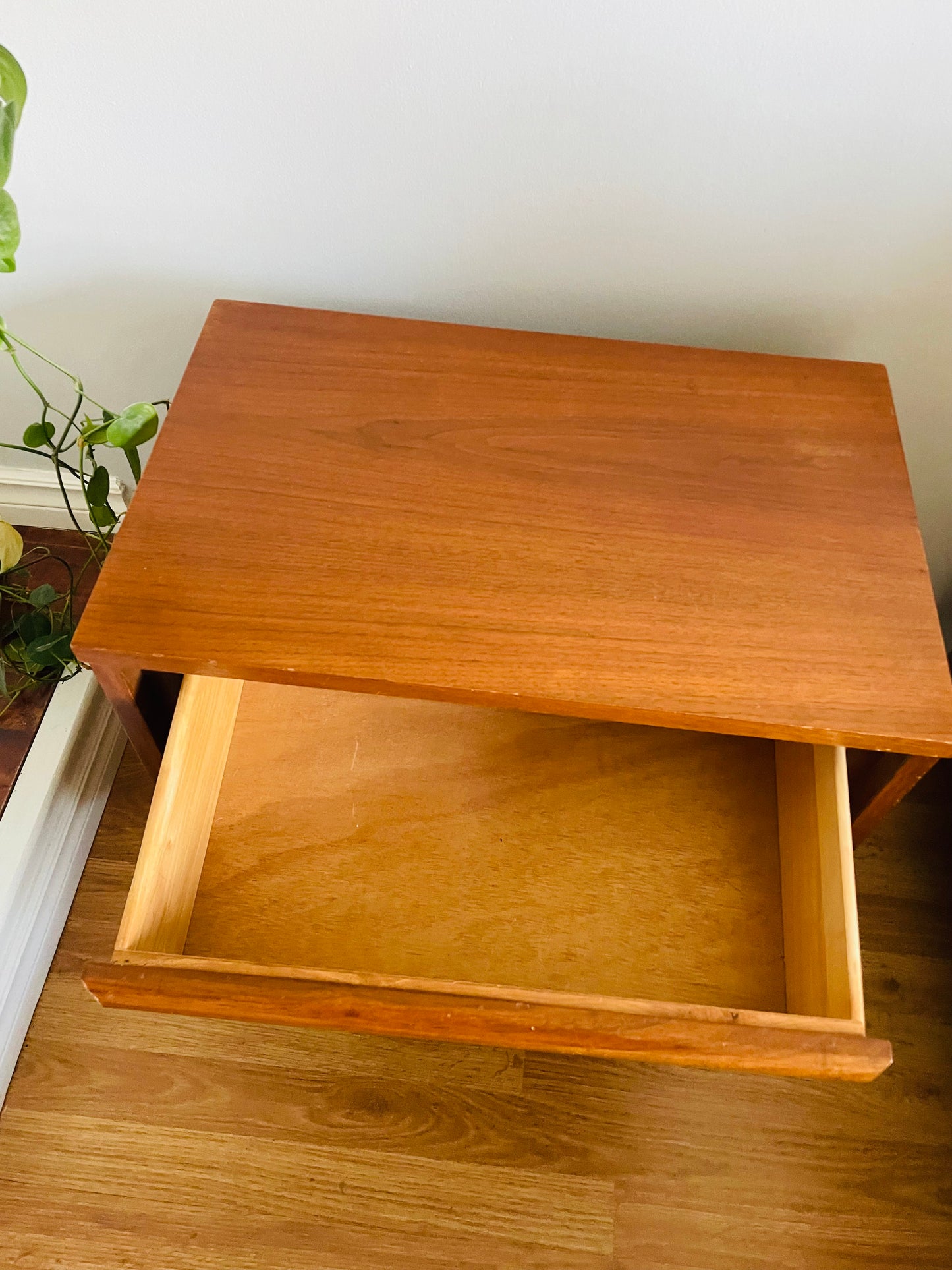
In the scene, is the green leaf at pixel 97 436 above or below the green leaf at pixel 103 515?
above

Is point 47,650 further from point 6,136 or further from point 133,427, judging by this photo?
point 6,136

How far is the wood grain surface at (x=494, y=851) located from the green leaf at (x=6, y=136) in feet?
1.39

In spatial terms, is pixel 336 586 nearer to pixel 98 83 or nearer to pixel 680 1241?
pixel 98 83

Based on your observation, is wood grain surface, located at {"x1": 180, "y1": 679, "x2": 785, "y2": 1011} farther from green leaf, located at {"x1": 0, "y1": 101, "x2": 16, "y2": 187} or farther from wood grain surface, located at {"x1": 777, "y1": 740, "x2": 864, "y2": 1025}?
green leaf, located at {"x1": 0, "y1": 101, "x2": 16, "y2": 187}

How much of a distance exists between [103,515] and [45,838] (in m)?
0.37

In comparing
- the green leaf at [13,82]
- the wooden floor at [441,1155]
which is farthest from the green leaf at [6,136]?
the wooden floor at [441,1155]

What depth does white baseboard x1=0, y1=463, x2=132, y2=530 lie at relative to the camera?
1.13 m

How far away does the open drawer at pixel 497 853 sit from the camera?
0.73m

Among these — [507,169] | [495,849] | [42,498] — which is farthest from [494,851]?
[42,498]

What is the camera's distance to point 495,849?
0.82 meters

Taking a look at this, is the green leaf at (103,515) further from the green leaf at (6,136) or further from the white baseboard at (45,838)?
the green leaf at (6,136)

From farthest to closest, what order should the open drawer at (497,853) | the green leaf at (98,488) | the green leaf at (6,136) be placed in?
1. the green leaf at (98,488)
2. the open drawer at (497,853)
3. the green leaf at (6,136)

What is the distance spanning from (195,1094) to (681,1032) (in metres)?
0.63

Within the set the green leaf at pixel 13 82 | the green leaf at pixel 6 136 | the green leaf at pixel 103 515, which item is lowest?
the green leaf at pixel 103 515
